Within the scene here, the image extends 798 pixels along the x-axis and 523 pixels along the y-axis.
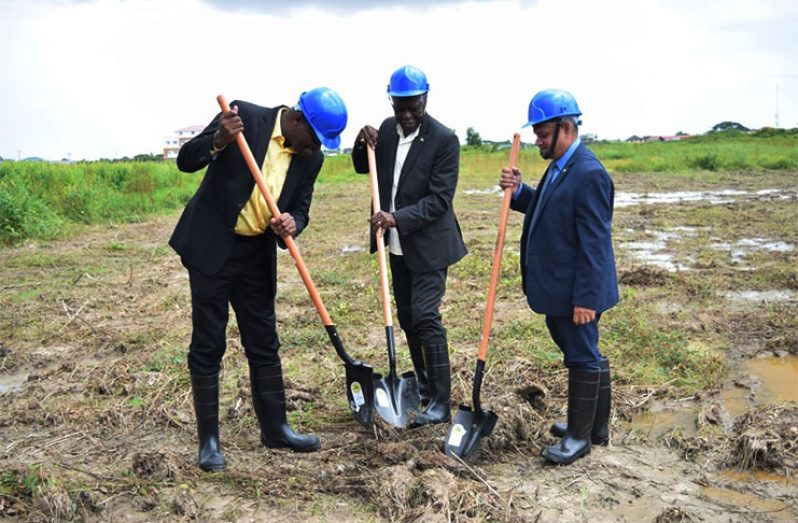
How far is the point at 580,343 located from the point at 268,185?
1.71m

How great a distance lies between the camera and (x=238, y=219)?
371 cm

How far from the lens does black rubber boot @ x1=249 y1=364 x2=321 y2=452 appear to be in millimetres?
4066

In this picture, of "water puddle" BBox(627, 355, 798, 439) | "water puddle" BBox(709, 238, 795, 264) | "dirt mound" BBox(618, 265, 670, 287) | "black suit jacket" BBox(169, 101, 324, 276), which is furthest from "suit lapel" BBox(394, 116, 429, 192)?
"water puddle" BBox(709, 238, 795, 264)

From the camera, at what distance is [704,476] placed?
3.81m

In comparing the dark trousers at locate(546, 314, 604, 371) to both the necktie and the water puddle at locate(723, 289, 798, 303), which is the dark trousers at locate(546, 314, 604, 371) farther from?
the water puddle at locate(723, 289, 798, 303)

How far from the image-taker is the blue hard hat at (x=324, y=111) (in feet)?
11.9

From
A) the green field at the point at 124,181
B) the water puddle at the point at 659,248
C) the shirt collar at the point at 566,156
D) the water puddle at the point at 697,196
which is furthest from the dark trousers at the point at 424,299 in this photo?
the water puddle at the point at 697,196

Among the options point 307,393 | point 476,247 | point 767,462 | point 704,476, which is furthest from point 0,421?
point 476,247

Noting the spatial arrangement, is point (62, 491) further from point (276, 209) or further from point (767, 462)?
point (767, 462)

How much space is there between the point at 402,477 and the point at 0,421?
2.56 m

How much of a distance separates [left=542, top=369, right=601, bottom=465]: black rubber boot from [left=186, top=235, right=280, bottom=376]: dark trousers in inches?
59.8

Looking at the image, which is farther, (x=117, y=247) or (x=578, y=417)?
(x=117, y=247)

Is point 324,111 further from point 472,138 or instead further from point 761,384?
point 472,138

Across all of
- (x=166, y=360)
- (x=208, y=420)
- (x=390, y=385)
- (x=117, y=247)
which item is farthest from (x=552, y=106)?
(x=117, y=247)
